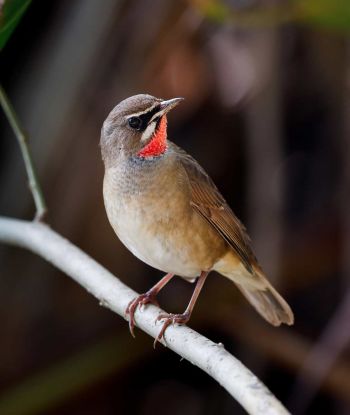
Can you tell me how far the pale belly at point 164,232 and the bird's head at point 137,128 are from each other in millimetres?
261

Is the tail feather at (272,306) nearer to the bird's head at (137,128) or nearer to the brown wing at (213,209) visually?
the brown wing at (213,209)

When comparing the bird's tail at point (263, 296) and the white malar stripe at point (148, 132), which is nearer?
the white malar stripe at point (148, 132)

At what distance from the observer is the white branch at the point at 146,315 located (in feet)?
6.98

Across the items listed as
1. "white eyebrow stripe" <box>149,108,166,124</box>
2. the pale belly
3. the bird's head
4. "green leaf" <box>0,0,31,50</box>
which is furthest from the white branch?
"green leaf" <box>0,0,31,50</box>

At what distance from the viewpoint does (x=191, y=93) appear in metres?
6.62

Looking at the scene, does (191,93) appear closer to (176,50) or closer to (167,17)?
(176,50)

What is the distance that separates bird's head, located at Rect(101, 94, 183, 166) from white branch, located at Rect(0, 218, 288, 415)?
0.53 meters

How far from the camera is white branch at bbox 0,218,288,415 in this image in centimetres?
213

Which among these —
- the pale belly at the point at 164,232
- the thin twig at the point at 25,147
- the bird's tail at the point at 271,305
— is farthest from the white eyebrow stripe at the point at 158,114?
the bird's tail at the point at 271,305

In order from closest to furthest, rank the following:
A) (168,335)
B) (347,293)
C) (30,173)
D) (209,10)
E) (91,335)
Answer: (168,335), (30,173), (209,10), (347,293), (91,335)

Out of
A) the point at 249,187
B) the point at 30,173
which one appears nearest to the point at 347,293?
the point at 249,187

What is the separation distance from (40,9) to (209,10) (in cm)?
248

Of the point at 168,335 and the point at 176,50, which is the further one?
the point at 176,50

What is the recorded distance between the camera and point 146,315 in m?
3.33
